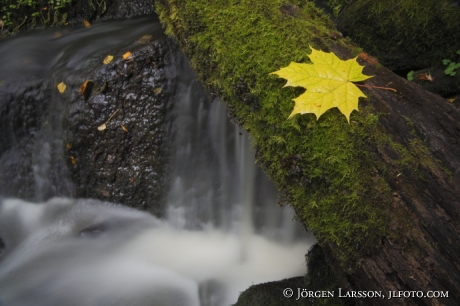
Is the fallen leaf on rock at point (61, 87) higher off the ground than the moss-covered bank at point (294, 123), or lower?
higher

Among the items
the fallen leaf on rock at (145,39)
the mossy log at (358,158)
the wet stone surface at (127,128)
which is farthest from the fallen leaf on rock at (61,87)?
the mossy log at (358,158)

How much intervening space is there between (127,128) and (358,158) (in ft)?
8.51

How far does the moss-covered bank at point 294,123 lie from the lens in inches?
68.3

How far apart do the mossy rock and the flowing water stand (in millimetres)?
1780

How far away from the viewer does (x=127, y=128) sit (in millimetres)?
3742

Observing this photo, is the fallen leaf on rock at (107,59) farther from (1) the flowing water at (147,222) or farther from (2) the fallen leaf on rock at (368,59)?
(2) the fallen leaf on rock at (368,59)

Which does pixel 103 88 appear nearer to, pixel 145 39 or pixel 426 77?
pixel 145 39

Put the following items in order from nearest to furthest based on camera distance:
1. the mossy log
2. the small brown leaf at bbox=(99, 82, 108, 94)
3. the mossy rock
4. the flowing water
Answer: the mossy log
the flowing water
the mossy rock
the small brown leaf at bbox=(99, 82, 108, 94)

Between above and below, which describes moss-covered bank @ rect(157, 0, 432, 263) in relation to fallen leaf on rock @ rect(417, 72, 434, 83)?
below

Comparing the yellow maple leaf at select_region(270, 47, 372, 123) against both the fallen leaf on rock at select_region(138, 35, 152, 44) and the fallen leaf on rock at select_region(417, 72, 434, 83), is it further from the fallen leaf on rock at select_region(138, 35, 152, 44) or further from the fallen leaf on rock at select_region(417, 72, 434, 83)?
the fallen leaf on rock at select_region(138, 35, 152, 44)

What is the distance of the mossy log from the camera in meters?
1.60

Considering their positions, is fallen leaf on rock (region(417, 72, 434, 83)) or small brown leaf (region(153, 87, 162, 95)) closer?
fallen leaf on rock (region(417, 72, 434, 83))

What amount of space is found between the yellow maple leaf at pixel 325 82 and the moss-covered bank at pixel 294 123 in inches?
2.2

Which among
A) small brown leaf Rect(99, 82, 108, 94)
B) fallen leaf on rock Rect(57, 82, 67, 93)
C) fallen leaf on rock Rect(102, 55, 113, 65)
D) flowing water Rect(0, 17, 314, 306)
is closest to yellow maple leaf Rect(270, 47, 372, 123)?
flowing water Rect(0, 17, 314, 306)
